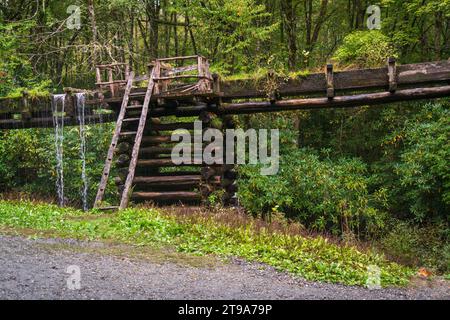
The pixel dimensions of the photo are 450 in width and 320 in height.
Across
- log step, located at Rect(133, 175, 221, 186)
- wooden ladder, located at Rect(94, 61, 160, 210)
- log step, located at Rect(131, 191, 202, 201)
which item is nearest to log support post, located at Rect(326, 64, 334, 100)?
log step, located at Rect(133, 175, 221, 186)

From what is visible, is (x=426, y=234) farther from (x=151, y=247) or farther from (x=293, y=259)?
(x=151, y=247)

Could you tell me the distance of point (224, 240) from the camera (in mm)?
10586

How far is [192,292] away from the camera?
23.2ft

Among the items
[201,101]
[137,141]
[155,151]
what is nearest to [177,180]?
[155,151]

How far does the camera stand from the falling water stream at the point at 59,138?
17078mm

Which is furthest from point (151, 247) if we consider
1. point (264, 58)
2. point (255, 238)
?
point (264, 58)

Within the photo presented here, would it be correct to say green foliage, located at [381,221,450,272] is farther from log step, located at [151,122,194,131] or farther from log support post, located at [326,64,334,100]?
log step, located at [151,122,194,131]

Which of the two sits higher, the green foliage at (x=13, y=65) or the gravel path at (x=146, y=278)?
the green foliage at (x=13, y=65)

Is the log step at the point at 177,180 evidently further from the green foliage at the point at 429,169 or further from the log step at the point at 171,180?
the green foliage at the point at 429,169

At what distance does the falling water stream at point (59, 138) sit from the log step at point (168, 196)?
164 inches

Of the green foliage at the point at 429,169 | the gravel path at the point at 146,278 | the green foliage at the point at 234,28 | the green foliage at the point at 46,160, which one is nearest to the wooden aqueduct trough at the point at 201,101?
the green foliage at the point at 429,169

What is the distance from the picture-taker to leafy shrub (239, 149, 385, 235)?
15.6m

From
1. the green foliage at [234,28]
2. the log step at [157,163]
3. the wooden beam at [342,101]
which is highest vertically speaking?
the green foliage at [234,28]
